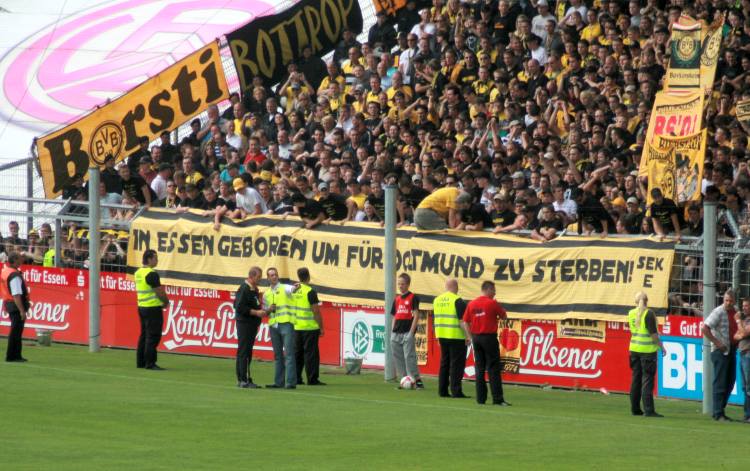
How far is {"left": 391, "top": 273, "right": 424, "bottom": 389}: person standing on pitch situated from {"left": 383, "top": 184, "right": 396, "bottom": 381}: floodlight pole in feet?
1.46

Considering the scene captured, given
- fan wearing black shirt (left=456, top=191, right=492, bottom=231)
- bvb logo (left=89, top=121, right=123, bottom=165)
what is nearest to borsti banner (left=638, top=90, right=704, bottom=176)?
fan wearing black shirt (left=456, top=191, right=492, bottom=231)

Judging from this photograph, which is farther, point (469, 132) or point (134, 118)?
point (134, 118)

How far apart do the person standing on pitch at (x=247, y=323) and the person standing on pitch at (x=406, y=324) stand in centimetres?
203

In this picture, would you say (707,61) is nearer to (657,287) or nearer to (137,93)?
(657,287)

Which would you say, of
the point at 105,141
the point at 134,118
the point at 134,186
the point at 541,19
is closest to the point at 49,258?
the point at 134,186

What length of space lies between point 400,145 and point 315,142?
225 cm

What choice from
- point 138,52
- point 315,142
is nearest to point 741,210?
point 315,142

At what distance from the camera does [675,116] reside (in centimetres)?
2053

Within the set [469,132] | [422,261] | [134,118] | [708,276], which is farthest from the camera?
[134,118]

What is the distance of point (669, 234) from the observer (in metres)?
21.4

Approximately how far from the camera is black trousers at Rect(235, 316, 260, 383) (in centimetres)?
2158

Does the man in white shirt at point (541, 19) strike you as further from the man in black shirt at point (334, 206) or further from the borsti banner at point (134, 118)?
the borsti banner at point (134, 118)

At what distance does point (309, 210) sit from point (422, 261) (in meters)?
2.43

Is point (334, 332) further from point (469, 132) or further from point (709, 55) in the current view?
point (709, 55)
